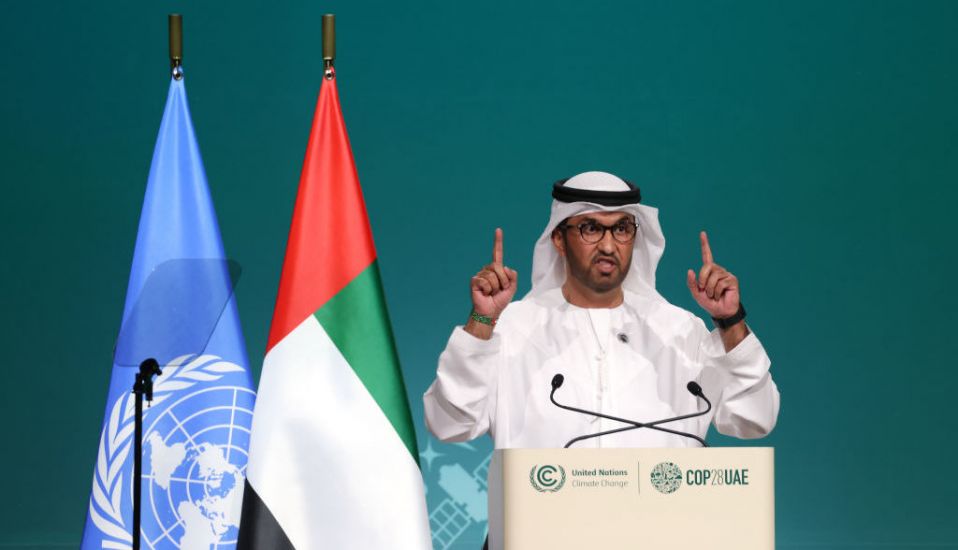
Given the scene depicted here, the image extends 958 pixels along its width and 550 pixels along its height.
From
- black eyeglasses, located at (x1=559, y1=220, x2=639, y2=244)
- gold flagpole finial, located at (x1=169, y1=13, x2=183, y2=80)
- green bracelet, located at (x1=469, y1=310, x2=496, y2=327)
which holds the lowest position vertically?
green bracelet, located at (x1=469, y1=310, x2=496, y2=327)

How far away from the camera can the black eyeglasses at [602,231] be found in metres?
2.81

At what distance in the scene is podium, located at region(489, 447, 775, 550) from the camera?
196cm

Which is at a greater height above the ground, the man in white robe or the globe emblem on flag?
the man in white robe

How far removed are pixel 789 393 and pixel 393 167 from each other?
1601mm

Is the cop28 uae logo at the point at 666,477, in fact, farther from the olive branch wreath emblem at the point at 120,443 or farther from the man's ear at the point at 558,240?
the olive branch wreath emblem at the point at 120,443

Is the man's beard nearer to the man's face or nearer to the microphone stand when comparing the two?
the man's face

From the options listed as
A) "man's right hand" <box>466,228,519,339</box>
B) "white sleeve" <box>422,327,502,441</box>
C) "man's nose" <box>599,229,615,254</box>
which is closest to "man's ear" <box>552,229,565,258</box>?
"man's nose" <box>599,229,615,254</box>

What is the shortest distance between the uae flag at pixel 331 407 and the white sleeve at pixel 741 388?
27.3 inches

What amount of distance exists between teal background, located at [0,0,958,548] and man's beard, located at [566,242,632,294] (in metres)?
1.18

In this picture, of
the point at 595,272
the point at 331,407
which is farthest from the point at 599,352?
the point at 331,407

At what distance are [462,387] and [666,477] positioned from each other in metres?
0.68

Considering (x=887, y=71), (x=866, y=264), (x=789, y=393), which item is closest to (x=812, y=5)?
(x=887, y=71)

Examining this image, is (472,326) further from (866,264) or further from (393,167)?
(866,264)

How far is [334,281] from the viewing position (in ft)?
8.58
